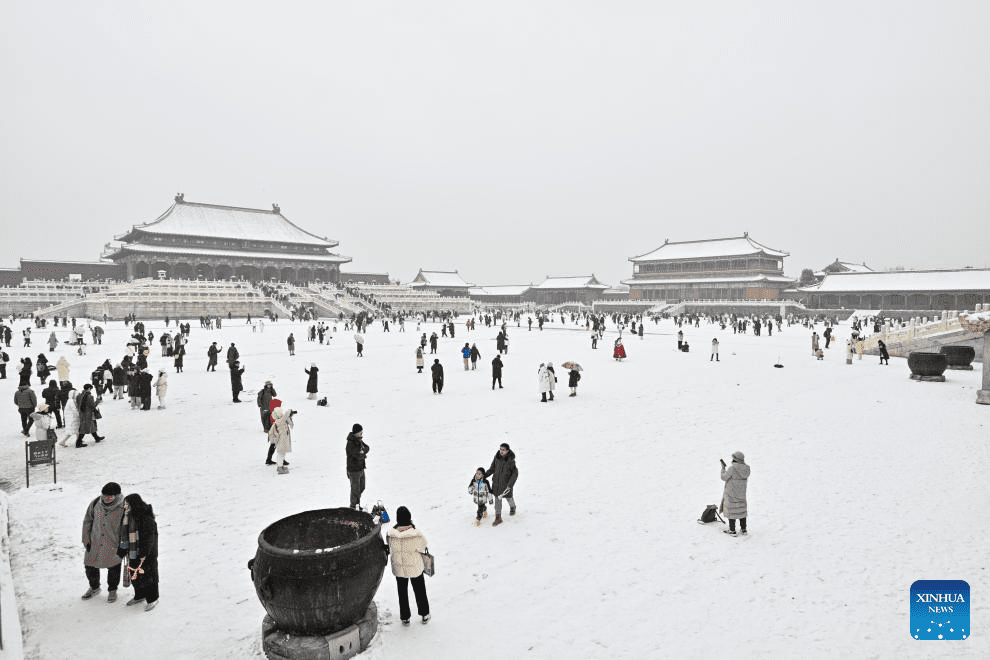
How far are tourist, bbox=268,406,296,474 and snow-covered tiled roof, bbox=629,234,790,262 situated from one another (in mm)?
67461

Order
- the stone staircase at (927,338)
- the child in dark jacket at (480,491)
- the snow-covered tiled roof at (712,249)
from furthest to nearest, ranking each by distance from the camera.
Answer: the snow-covered tiled roof at (712,249) < the stone staircase at (927,338) < the child in dark jacket at (480,491)

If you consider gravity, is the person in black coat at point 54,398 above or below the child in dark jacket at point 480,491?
above

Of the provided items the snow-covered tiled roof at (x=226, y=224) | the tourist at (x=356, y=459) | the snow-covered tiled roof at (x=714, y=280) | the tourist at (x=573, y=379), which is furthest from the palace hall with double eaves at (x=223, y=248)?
the tourist at (x=356, y=459)

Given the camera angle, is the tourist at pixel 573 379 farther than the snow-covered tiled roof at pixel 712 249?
No

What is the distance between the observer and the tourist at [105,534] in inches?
195

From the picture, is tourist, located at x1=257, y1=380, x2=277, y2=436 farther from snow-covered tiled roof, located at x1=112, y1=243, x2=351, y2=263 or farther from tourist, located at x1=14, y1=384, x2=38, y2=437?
snow-covered tiled roof, located at x1=112, y1=243, x2=351, y2=263

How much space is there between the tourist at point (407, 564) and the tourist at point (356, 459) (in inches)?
92.5

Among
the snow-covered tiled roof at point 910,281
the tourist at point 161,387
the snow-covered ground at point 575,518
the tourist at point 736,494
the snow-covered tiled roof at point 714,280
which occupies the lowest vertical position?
the snow-covered ground at point 575,518

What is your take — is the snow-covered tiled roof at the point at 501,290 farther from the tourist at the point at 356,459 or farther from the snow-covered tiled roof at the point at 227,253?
the tourist at the point at 356,459

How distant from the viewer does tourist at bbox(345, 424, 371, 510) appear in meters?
6.91

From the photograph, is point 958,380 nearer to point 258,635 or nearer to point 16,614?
point 258,635

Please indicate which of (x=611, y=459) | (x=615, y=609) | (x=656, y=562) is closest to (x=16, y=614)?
(x=615, y=609)

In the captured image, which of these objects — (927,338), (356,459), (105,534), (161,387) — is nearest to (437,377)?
(161,387)

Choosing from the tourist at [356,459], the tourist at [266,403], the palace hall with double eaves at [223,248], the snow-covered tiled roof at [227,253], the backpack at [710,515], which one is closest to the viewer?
the backpack at [710,515]
